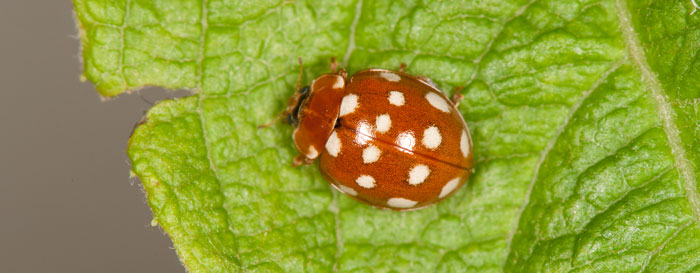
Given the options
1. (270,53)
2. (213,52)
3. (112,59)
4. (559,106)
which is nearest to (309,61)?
(270,53)

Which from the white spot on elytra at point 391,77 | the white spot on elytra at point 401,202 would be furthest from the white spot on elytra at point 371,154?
the white spot on elytra at point 391,77

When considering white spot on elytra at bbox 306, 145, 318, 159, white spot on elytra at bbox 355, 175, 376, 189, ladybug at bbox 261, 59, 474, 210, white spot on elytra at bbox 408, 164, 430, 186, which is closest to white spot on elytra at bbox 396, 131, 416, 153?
ladybug at bbox 261, 59, 474, 210

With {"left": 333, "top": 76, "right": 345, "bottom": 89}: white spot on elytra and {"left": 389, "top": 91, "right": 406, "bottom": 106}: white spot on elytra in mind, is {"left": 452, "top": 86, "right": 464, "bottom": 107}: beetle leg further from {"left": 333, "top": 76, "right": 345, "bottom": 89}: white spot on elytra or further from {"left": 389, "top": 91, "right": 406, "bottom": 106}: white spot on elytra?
{"left": 333, "top": 76, "right": 345, "bottom": 89}: white spot on elytra

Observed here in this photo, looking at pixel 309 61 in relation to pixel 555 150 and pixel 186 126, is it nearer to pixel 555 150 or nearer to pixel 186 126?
pixel 186 126

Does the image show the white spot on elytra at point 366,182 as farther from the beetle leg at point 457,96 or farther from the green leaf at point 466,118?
the beetle leg at point 457,96

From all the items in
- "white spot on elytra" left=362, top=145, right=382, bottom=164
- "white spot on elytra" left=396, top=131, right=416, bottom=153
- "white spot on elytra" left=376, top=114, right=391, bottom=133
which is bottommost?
"white spot on elytra" left=362, top=145, right=382, bottom=164

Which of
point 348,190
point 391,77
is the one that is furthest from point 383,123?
point 348,190

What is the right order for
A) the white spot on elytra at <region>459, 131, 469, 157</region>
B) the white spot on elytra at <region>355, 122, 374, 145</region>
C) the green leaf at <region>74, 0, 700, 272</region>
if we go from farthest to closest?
the white spot on elytra at <region>355, 122, 374, 145</region>, the white spot on elytra at <region>459, 131, 469, 157</region>, the green leaf at <region>74, 0, 700, 272</region>
